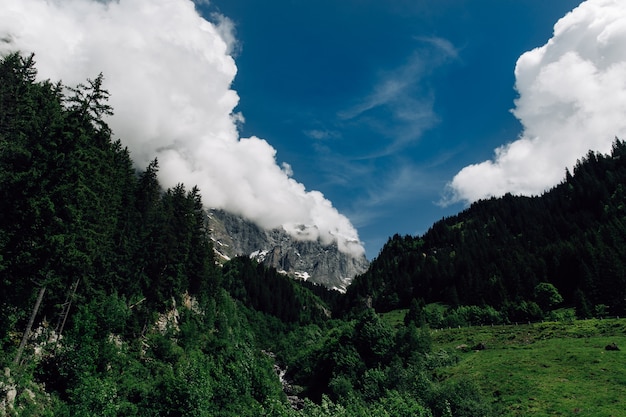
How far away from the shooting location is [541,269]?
13512 cm

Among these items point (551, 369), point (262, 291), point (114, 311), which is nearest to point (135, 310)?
point (114, 311)

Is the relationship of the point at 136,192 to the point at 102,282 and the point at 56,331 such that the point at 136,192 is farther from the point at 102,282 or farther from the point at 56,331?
the point at 56,331

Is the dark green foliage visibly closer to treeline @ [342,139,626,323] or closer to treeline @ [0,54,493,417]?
treeline @ [342,139,626,323]

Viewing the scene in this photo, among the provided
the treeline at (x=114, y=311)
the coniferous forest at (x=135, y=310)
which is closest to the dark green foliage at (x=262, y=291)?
the coniferous forest at (x=135, y=310)

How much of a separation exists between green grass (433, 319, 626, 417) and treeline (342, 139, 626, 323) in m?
32.0

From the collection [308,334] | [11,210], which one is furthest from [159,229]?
[308,334]

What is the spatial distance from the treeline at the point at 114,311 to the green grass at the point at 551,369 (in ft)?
20.4

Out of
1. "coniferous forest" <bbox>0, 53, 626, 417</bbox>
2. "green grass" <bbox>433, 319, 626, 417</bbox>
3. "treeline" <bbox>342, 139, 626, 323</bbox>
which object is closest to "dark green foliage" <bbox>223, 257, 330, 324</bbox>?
"treeline" <bbox>342, 139, 626, 323</bbox>

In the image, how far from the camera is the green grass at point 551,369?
40438 millimetres

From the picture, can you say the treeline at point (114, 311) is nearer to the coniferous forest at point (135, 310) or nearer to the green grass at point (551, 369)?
the coniferous forest at point (135, 310)

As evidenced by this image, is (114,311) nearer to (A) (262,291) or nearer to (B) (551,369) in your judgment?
(B) (551,369)

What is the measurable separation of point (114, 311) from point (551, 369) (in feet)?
194

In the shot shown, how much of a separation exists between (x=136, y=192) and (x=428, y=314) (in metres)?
101

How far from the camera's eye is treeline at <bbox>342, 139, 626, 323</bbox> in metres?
104
